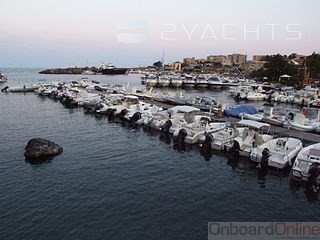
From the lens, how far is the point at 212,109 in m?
38.3

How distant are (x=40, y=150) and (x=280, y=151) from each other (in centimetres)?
1749

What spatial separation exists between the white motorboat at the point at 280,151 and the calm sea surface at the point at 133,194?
69 centimetres

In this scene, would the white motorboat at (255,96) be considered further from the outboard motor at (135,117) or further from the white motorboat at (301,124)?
the outboard motor at (135,117)

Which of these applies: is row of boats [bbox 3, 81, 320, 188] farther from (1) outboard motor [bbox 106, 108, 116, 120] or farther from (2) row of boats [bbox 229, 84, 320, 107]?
(2) row of boats [bbox 229, 84, 320, 107]

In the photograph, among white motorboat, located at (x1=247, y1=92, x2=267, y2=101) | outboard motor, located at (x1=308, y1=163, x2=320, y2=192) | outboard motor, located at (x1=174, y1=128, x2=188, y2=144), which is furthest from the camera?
white motorboat, located at (x1=247, y1=92, x2=267, y2=101)

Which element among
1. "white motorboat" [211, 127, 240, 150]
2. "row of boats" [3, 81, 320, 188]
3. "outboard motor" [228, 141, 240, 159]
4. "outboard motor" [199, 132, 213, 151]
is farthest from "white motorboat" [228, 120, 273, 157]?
"outboard motor" [199, 132, 213, 151]

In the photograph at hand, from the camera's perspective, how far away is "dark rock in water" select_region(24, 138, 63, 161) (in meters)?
22.7

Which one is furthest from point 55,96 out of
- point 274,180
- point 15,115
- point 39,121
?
point 274,180

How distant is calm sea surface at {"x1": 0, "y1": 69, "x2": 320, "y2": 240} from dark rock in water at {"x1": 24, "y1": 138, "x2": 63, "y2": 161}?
0.76 m

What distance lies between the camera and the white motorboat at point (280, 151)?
20.6 meters

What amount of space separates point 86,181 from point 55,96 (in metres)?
46.4

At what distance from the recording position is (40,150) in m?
22.9

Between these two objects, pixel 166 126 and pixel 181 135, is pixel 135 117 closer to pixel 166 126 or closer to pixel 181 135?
pixel 166 126

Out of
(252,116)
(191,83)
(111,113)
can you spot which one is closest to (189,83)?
(191,83)
